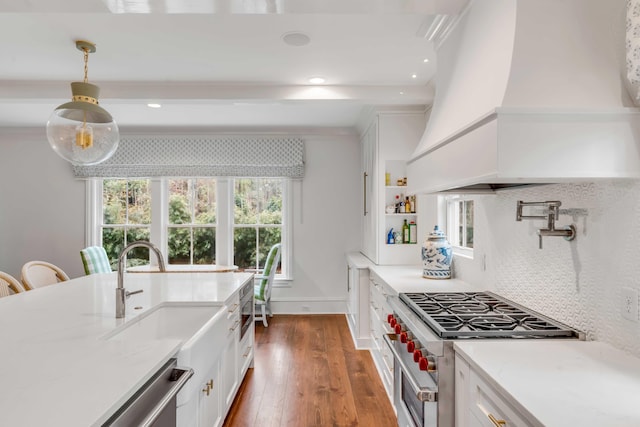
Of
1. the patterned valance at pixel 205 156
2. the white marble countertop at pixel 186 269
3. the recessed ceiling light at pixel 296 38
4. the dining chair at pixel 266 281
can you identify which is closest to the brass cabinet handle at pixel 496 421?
the recessed ceiling light at pixel 296 38

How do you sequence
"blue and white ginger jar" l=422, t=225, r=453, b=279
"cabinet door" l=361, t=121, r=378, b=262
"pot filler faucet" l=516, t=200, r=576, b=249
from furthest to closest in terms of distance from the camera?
"cabinet door" l=361, t=121, r=378, b=262 < "blue and white ginger jar" l=422, t=225, r=453, b=279 < "pot filler faucet" l=516, t=200, r=576, b=249

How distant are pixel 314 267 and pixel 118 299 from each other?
350 cm

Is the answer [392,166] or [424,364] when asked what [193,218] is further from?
[424,364]

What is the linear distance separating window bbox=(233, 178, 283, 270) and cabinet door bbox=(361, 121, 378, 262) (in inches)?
48.3

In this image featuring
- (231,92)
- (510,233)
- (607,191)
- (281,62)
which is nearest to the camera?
(607,191)

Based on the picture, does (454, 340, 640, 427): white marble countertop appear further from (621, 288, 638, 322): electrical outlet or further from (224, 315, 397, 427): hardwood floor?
(224, 315, 397, 427): hardwood floor

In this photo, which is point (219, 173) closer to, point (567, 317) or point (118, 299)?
point (118, 299)

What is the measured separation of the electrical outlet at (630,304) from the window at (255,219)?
4236mm

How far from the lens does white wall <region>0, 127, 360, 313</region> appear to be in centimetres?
508

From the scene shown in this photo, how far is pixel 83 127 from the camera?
239cm

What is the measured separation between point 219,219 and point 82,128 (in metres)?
2.83

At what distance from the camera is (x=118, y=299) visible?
1.74m

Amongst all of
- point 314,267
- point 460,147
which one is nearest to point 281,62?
point 460,147

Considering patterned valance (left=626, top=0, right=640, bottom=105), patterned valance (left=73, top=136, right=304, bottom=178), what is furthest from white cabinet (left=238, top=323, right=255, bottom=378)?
patterned valance (left=626, top=0, right=640, bottom=105)
